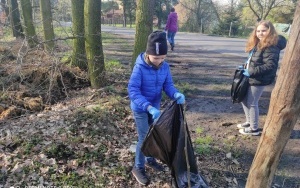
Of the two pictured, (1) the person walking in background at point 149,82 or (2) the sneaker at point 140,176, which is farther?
(2) the sneaker at point 140,176

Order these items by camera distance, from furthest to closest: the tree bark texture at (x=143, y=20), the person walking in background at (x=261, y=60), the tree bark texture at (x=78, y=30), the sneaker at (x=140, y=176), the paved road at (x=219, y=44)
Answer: the paved road at (x=219, y=44) < the tree bark texture at (x=78, y=30) < the tree bark texture at (x=143, y=20) < the person walking in background at (x=261, y=60) < the sneaker at (x=140, y=176)

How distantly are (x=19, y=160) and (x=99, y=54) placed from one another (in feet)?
10.8

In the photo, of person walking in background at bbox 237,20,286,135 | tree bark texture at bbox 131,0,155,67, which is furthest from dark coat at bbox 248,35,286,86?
tree bark texture at bbox 131,0,155,67

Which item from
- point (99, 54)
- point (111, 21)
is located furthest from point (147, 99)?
point (111, 21)

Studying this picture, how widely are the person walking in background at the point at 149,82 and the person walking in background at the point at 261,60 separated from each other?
1675 millimetres

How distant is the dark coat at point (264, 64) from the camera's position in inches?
154

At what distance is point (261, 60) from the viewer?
4051 millimetres

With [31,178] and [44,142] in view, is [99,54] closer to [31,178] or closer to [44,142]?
[44,142]

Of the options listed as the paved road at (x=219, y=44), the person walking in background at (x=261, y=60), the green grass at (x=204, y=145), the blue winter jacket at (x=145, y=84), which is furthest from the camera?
the paved road at (x=219, y=44)

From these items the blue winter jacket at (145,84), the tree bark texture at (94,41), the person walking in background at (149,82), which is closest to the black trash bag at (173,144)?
the person walking in background at (149,82)

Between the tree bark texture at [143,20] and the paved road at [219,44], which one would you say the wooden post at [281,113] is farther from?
the paved road at [219,44]

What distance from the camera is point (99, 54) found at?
20.2 ft

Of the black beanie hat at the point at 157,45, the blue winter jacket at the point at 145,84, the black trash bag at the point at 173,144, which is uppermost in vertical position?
the black beanie hat at the point at 157,45

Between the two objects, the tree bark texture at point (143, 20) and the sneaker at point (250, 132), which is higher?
the tree bark texture at point (143, 20)
